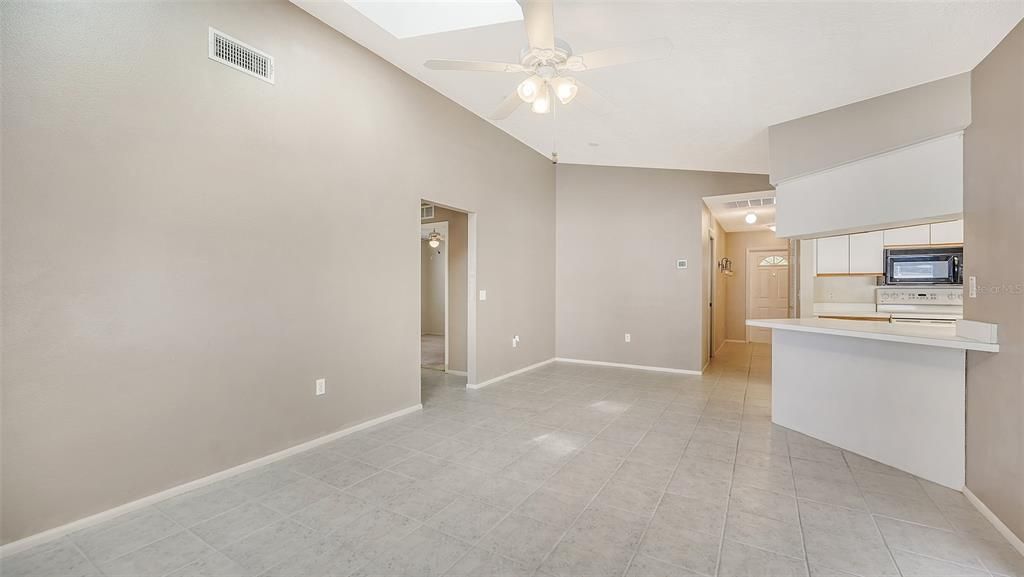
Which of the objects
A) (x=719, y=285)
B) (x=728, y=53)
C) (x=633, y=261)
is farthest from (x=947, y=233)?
(x=728, y=53)

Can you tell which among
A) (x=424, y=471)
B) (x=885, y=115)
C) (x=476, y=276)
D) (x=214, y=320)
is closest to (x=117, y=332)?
(x=214, y=320)

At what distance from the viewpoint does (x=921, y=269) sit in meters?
4.77

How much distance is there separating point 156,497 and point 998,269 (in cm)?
462

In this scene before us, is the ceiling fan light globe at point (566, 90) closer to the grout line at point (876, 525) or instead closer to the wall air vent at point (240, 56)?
the wall air vent at point (240, 56)

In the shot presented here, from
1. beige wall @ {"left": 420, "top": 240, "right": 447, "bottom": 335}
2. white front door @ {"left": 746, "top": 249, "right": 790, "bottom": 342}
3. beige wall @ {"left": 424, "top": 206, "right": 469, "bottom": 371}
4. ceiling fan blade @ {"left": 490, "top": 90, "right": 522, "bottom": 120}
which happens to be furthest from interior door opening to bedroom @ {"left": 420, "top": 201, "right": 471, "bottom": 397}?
white front door @ {"left": 746, "top": 249, "right": 790, "bottom": 342}

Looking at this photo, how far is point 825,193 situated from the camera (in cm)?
349

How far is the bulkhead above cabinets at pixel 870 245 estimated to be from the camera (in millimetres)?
4648

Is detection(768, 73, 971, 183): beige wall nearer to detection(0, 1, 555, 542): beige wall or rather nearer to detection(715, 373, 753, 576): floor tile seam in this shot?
detection(715, 373, 753, 576): floor tile seam

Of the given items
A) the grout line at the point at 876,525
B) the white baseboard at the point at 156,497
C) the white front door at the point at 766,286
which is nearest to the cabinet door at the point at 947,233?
the grout line at the point at 876,525

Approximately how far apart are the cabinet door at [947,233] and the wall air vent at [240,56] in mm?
6526

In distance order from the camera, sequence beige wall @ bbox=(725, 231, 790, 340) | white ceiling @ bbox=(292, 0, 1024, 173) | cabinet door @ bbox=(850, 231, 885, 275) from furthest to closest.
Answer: beige wall @ bbox=(725, 231, 790, 340), cabinet door @ bbox=(850, 231, 885, 275), white ceiling @ bbox=(292, 0, 1024, 173)

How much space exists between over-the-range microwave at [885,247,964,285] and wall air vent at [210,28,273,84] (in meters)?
6.50

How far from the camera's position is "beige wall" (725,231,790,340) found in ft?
30.9

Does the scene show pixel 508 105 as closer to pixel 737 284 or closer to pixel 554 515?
pixel 554 515
